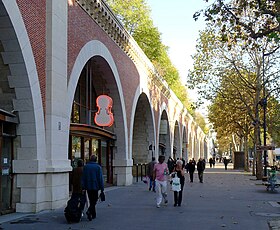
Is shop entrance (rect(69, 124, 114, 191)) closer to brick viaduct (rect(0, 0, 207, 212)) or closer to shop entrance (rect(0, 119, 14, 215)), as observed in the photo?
brick viaduct (rect(0, 0, 207, 212))

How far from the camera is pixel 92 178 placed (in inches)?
453

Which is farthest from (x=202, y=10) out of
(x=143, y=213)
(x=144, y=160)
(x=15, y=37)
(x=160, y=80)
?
(x=160, y=80)

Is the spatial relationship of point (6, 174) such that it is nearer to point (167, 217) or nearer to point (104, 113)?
point (167, 217)

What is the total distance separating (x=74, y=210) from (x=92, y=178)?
894 mm

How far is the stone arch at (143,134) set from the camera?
3422cm

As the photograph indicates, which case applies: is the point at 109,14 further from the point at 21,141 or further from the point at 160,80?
the point at 160,80

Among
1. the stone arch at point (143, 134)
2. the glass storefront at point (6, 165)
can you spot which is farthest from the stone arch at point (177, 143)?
the glass storefront at point (6, 165)

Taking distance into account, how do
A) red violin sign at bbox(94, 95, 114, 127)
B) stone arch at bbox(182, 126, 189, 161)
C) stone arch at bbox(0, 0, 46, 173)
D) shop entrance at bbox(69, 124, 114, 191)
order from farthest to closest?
stone arch at bbox(182, 126, 189, 161) → red violin sign at bbox(94, 95, 114, 127) → shop entrance at bbox(69, 124, 114, 191) → stone arch at bbox(0, 0, 46, 173)

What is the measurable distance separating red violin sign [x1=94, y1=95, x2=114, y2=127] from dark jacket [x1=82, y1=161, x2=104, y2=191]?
9.22 meters

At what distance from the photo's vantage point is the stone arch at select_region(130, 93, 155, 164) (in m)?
34.2

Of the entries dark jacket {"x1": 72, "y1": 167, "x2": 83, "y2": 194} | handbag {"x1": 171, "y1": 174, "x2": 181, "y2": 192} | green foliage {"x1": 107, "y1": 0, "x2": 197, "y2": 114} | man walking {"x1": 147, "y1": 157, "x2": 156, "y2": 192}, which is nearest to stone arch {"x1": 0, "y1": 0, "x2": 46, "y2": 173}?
dark jacket {"x1": 72, "y1": 167, "x2": 83, "y2": 194}

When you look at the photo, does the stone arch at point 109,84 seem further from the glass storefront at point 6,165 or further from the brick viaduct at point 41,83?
the glass storefront at point 6,165

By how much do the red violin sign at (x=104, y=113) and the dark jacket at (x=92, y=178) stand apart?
30.3 ft

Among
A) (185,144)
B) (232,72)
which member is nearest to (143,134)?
(232,72)
